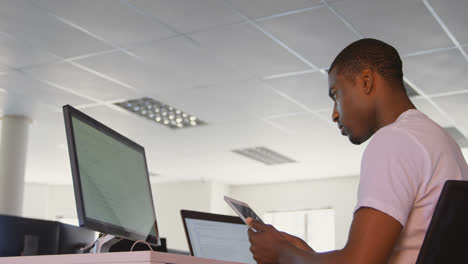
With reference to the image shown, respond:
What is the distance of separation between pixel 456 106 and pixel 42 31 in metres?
3.81

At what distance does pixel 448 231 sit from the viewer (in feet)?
3.44

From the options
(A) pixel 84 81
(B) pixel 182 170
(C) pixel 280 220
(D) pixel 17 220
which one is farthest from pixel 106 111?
(C) pixel 280 220

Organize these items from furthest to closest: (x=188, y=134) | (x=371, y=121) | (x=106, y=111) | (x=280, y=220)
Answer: (x=280, y=220), (x=188, y=134), (x=106, y=111), (x=371, y=121)

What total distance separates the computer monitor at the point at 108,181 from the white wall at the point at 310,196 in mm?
7469

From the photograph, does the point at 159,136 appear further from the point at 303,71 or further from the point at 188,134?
the point at 303,71

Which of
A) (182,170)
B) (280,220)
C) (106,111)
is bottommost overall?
(280,220)

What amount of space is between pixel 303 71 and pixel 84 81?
1904 millimetres

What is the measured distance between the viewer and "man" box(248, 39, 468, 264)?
44.2 inches

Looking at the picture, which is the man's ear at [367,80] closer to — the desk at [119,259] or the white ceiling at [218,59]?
the desk at [119,259]

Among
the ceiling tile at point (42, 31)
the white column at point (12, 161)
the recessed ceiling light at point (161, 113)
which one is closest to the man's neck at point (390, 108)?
the ceiling tile at point (42, 31)

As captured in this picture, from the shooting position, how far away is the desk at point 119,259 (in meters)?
1.27

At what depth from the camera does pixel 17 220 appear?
2.27 meters

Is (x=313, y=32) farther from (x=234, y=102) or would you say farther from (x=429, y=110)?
(x=429, y=110)

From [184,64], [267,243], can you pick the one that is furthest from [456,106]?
[267,243]
